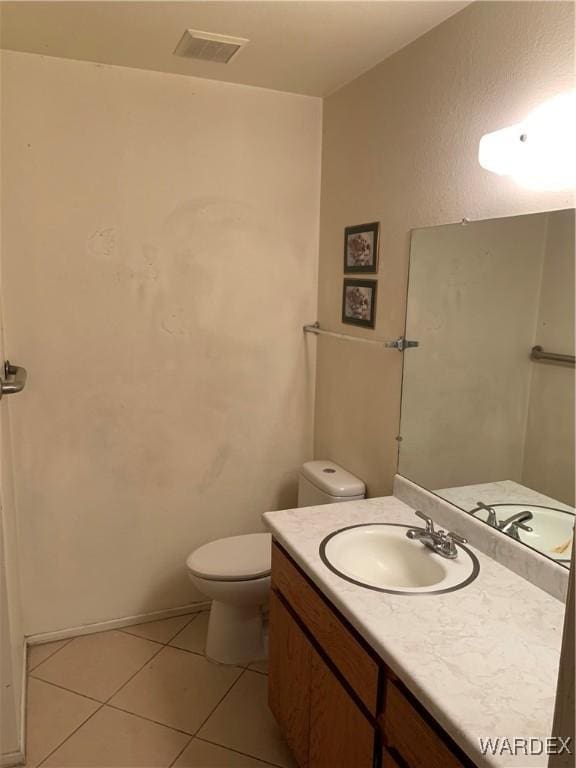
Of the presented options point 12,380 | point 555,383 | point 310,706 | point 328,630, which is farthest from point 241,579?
point 555,383

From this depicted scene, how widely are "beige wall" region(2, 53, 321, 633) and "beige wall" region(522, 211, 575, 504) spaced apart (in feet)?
4.29

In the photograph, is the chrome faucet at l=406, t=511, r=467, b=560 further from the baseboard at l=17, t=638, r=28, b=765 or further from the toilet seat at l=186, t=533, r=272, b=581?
the baseboard at l=17, t=638, r=28, b=765

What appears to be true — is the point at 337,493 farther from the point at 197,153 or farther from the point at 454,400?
the point at 197,153

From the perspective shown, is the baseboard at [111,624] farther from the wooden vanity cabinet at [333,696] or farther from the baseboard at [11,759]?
the wooden vanity cabinet at [333,696]

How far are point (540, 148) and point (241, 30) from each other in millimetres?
1063

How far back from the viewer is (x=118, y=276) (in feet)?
7.61

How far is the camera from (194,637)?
253 centimetres

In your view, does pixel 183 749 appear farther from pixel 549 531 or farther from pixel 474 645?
pixel 549 531

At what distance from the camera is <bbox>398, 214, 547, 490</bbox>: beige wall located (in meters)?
1.60

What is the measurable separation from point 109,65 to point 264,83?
2.00ft

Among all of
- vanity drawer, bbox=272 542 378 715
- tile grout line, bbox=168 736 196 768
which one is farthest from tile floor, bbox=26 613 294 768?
vanity drawer, bbox=272 542 378 715

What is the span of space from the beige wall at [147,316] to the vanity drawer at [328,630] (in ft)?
2.99

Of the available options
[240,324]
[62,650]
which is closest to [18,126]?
[240,324]

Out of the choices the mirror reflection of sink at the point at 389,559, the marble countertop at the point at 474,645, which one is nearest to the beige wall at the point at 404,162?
the mirror reflection of sink at the point at 389,559
